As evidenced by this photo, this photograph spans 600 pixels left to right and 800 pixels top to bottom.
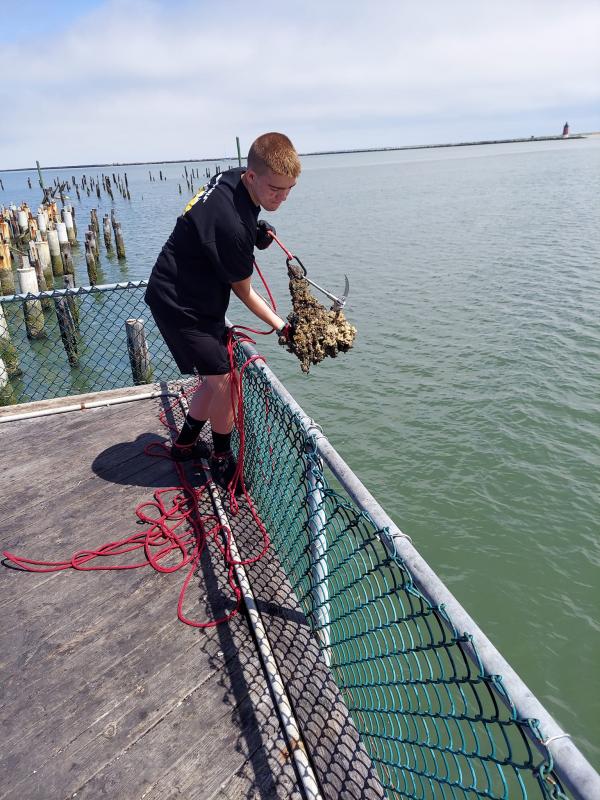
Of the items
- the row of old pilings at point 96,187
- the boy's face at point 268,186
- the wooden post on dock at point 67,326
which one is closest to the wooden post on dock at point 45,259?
the wooden post on dock at point 67,326

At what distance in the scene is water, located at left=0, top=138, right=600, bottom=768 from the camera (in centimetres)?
587

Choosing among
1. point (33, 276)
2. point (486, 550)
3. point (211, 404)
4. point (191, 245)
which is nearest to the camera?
point (191, 245)

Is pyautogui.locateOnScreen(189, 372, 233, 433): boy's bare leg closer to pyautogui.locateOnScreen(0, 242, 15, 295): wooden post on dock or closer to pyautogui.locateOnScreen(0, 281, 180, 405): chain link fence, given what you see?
pyautogui.locateOnScreen(0, 281, 180, 405): chain link fence

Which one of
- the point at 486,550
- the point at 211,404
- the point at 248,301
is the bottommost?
the point at 486,550

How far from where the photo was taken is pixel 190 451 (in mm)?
4086

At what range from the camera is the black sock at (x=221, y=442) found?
3848 mm

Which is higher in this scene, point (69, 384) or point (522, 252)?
point (522, 252)

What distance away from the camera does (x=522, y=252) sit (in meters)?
21.1

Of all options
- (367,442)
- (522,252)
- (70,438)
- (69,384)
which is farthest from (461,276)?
(70,438)

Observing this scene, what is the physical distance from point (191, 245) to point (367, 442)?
6.49 meters

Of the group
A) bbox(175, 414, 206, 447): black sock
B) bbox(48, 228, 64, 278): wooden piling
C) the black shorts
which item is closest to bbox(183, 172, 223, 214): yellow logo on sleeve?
the black shorts

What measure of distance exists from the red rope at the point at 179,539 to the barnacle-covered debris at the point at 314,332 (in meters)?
0.23

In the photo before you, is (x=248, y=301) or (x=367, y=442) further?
(x=367, y=442)

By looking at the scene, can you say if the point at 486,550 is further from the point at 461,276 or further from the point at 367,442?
the point at 461,276
